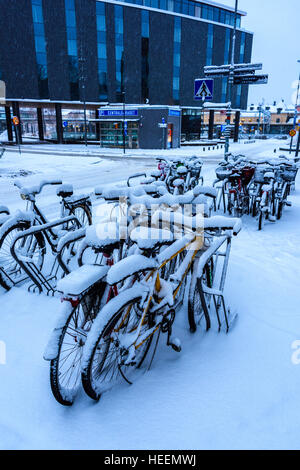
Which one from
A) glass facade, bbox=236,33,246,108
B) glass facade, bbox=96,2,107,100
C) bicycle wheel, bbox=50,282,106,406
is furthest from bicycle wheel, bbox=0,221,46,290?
glass facade, bbox=236,33,246,108

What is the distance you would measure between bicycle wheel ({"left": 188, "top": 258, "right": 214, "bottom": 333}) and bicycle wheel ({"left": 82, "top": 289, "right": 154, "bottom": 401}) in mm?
526

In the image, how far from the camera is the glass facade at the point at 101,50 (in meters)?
32.1

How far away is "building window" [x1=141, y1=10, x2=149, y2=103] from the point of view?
113 ft

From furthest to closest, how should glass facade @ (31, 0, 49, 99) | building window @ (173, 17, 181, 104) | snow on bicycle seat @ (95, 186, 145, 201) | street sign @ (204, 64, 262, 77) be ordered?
building window @ (173, 17, 181, 104), glass facade @ (31, 0, 49, 99), street sign @ (204, 64, 262, 77), snow on bicycle seat @ (95, 186, 145, 201)

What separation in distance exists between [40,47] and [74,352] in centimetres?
3601

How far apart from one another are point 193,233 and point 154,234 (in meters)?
0.55

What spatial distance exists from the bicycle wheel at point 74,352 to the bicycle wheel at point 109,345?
153 millimetres

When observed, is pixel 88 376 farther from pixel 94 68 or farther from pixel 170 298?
pixel 94 68

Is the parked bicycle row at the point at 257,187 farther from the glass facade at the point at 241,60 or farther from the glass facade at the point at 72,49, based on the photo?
the glass facade at the point at 241,60

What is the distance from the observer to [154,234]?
A: 2041 millimetres

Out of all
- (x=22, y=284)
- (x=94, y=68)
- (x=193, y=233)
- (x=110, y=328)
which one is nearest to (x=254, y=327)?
(x=193, y=233)

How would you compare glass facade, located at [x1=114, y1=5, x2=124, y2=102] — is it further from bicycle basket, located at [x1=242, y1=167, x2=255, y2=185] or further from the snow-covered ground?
the snow-covered ground

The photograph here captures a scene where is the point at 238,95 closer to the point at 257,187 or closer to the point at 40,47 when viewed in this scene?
the point at 40,47

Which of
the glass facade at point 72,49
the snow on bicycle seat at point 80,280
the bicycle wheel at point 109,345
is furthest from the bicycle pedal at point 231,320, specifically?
the glass facade at point 72,49
